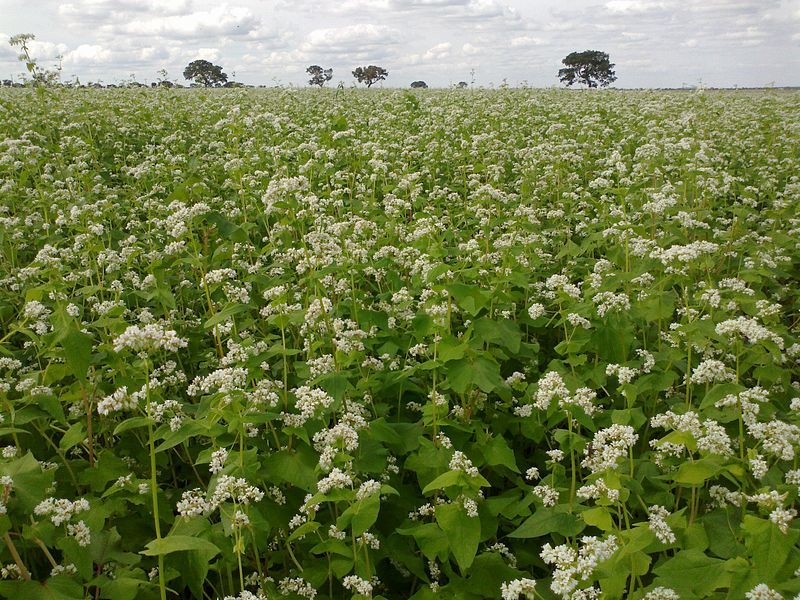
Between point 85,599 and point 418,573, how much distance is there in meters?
1.86

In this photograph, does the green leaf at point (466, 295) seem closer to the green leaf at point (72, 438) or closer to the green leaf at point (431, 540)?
the green leaf at point (431, 540)

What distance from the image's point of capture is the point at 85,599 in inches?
121

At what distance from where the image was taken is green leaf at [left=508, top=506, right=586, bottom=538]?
3.37 m

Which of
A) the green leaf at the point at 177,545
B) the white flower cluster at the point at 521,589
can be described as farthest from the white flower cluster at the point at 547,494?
the green leaf at the point at 177,545

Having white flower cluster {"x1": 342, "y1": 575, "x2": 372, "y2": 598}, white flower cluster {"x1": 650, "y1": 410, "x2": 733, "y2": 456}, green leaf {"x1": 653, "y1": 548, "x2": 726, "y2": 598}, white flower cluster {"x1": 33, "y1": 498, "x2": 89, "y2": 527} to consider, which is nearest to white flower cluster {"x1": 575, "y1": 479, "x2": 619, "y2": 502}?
green leaf {"x1": 653, "y1": 548, "x2": 726, "y2": 598}

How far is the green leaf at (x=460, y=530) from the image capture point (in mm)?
3213

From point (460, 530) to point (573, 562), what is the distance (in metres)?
0.78

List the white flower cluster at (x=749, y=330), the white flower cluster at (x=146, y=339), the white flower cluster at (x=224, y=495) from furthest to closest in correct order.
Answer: the white flower cluster at (x=749, y=330) → the white flower cluster at (x=224, y=495) → the white flower cluster at (x=146, y=339)

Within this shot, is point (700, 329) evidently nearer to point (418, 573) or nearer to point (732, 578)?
point (732, 578)

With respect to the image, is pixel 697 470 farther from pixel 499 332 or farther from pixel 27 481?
pixel 27 481

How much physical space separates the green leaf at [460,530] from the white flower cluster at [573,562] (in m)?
0.60

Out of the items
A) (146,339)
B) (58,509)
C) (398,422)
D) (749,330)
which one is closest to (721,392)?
(749,330)

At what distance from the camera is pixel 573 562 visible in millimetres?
2637

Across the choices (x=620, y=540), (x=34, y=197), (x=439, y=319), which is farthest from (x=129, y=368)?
(x=34, y=197)
